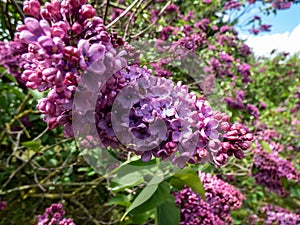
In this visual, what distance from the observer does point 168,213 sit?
4.48 ft

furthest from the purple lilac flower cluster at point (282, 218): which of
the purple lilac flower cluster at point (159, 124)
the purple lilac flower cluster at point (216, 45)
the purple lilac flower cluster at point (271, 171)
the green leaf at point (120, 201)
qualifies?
the purple lilac flower cluster at point (159, 124)

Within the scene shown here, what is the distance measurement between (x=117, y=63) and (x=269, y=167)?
1.66m

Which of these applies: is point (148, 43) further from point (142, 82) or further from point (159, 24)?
point (142, 82)

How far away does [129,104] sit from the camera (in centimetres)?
77

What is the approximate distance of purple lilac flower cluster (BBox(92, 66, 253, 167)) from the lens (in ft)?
2.51

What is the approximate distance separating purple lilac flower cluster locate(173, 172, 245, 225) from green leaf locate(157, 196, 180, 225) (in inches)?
3.8

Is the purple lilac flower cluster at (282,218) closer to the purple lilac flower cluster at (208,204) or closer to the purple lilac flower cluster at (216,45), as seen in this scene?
the purple lilac flower cluster at (208,204)

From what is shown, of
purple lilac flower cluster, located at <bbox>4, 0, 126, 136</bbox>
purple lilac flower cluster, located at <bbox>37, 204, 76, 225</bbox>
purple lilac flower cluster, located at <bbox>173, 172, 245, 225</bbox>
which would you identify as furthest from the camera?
purple lilac flower cluster, located at <bbox>173, 172, 245, 225</bbox>

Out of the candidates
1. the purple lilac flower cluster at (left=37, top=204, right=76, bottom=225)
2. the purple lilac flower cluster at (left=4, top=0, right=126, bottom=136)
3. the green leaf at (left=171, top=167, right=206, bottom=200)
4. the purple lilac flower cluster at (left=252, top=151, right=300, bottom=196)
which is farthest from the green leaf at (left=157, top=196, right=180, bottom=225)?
the purple lilac flower cluster at (left=252, top=151, right=300, bottom=196)

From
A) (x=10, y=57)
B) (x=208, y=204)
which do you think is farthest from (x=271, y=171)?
(x=10, y=57)

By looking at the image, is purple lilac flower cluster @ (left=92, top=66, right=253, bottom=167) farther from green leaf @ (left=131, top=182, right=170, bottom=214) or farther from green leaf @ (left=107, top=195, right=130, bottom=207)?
green leaf @ (left=107, top=195, right=130, bottom=207)

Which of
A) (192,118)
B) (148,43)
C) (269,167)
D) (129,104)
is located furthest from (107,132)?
(148,43)

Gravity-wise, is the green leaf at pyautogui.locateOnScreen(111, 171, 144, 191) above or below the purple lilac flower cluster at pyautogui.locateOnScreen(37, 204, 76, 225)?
above

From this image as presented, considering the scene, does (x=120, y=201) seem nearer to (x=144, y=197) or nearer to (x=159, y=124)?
(x=144, y=197)
